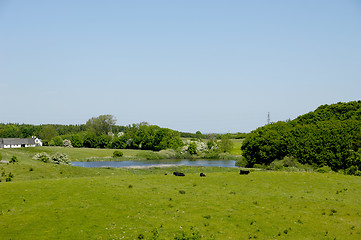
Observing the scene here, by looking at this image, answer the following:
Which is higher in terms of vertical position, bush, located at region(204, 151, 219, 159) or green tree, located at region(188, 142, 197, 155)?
green tree, located at region(188, 142, 197, 155)

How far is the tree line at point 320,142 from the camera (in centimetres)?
7306

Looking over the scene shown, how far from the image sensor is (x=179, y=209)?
28266 mm

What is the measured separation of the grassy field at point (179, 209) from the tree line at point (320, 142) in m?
34.1

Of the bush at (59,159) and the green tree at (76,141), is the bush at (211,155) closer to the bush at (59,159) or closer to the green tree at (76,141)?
the bush at (59,159)

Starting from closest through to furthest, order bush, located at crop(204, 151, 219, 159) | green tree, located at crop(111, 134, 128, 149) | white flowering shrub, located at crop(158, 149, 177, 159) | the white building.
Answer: white flowering shrub, located at crop(158, 149, 177, 159) → bush, located at crop(204, 151, 219, 159) → the white building → green tree, located at crop(111, 134, 128, 149)

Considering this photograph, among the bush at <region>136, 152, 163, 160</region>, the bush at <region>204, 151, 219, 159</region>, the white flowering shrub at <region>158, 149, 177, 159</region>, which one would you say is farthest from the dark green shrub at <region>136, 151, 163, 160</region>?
the bush at <region>204, 151, 219, 159</region>

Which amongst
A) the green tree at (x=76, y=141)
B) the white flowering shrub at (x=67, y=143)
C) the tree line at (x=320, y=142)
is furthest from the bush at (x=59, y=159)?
the white flowering shrub at (x=67, y=143)

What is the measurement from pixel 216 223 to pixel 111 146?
172 meters

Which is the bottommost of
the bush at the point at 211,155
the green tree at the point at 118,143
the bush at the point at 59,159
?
the bush at the point at 211,155

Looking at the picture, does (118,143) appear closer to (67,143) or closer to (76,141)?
(76,141)

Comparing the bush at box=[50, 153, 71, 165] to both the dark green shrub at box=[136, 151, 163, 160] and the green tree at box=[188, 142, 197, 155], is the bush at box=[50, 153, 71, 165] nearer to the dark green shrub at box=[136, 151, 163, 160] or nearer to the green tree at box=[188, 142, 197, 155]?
the dark green shrub at box=[136, 151, 163, 160]

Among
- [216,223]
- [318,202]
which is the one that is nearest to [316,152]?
[318,202]

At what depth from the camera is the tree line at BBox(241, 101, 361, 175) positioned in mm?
73062

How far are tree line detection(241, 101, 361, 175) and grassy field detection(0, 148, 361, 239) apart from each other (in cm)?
A: 3409
